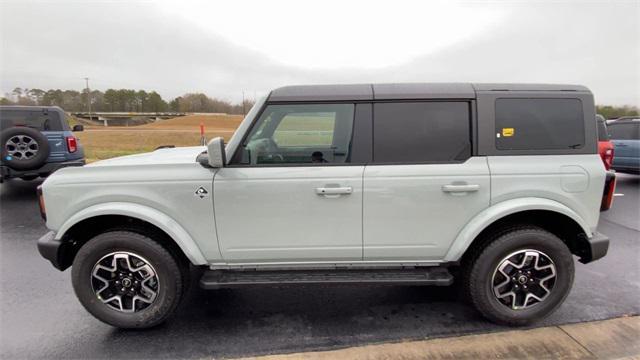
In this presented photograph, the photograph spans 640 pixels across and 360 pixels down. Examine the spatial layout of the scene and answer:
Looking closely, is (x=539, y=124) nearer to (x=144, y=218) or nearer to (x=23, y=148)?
(x=144, y=218)

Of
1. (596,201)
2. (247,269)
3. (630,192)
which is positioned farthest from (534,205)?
(630,192)

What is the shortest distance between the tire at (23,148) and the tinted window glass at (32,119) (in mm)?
456

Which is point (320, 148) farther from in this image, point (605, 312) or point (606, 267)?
point (606, 267)

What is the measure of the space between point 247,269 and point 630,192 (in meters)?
9.13

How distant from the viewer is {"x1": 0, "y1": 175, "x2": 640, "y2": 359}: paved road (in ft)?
9.35

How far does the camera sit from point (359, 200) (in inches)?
114

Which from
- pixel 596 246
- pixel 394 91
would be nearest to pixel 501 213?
pixel 596 246

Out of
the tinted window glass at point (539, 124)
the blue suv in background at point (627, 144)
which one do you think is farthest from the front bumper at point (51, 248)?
the blue suv in background at point (627, 144)

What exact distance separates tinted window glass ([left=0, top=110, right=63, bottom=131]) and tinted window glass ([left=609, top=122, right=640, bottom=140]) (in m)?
12.9

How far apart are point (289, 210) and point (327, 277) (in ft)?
2.02

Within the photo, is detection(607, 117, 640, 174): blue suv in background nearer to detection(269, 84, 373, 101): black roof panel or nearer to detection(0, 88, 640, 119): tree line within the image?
detection(269, 84, 373, 101): black roof panel

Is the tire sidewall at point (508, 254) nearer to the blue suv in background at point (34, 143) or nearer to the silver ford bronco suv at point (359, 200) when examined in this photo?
the silver ford bronco suv at point (359, 200)

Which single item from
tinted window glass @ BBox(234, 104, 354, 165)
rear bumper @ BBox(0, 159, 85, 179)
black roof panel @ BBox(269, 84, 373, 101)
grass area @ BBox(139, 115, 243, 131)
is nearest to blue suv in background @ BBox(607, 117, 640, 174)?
black roof panel @ BBox(269, 84, 373, 101)

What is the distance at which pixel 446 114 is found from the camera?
299cm
